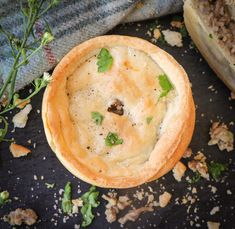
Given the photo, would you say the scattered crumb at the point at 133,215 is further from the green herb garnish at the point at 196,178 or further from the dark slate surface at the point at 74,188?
the green herb garnish at the point at 196,178

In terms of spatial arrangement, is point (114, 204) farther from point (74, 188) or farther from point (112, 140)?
point (112, 140)

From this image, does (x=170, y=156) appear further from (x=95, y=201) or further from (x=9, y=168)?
(x=9, y=168)

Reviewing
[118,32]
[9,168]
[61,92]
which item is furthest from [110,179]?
[118,32]

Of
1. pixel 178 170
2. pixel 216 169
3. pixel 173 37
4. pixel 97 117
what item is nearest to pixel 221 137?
pixel 216 169

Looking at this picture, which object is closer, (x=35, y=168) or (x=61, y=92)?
(x=61, y=92)

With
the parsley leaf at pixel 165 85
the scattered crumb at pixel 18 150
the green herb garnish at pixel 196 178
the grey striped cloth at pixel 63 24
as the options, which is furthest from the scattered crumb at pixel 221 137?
the scattered crumb at pixel 18 150

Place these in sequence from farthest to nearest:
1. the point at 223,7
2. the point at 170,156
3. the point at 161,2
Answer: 1. the point at 161,2
2. the point at 223,7
3. the point at 170,156
